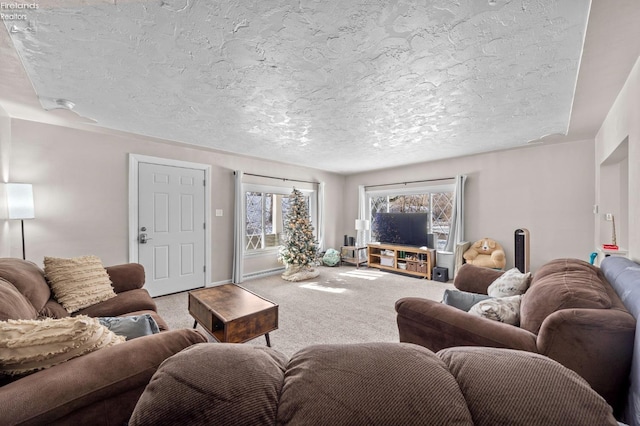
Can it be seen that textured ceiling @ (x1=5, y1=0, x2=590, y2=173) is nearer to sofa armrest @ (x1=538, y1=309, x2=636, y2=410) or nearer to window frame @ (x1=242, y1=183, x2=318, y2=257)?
sofa armrest @ (x1=538, y1=309, x2=636, y2=410)

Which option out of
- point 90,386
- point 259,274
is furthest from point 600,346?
point 259,274

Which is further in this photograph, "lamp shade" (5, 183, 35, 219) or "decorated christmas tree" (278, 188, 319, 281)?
"decorated christmas tree" (278, 188, 319, 281)

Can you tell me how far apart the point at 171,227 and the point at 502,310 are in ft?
13.8

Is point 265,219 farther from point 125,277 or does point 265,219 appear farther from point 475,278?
point 475,278

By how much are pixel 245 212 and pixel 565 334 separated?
466 centimetres

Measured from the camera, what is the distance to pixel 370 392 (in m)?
0.45

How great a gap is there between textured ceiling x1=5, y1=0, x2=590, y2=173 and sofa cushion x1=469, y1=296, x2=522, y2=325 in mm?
1639

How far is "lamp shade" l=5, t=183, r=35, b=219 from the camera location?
8.07ft

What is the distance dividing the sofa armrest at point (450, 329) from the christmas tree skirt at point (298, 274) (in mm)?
3292

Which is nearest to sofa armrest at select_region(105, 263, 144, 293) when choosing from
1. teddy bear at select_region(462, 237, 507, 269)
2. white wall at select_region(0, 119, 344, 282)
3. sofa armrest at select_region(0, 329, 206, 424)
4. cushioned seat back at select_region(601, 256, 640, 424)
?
white wall at select_region(0, 119, 344, 282)

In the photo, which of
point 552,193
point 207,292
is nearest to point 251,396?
point 207,292

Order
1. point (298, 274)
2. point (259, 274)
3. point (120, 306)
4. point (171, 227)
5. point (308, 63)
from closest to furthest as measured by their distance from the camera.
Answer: point (308, 63) → point (120, 306) → point (171, 227) → point (298, 274) → point (259, 274)

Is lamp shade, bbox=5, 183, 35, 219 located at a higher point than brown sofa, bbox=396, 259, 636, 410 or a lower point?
higher

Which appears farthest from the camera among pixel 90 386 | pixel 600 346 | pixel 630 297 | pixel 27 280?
pixel 27 280
